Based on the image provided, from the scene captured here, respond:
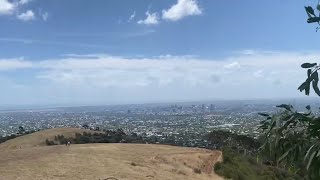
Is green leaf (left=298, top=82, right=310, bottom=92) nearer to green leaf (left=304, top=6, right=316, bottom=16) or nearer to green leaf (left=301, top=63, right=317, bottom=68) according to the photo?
green leaf (left=301, top=63, right=317, bottom=68)

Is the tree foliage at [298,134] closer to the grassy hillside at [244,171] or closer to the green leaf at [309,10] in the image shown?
the green leaf at [309,10]

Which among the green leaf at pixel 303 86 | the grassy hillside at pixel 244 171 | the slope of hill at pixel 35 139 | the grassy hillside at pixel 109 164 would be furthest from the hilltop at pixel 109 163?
the green leaf at pixel 303 86

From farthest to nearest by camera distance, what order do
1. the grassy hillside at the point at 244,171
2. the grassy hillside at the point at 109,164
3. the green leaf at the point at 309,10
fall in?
1. the grassy hillside at the point at 244,171
2. the grassy hillside at the point at 109,164
3. the green leaf at the point at 309,10

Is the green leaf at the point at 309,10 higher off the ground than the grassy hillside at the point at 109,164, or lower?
higher

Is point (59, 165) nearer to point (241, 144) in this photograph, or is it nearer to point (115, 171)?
point (115, 171)

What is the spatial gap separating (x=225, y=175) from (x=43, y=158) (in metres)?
11.7

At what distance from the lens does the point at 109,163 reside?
2492 cm

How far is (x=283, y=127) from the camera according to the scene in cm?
484

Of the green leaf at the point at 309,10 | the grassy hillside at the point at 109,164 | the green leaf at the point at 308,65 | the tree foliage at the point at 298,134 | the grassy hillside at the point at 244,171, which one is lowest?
the grassy hillside at the point at 244,171

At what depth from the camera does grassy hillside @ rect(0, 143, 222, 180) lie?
2048cm

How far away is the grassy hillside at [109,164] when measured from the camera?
20.5 m

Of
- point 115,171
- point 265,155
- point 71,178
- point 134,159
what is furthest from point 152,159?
point 265,155

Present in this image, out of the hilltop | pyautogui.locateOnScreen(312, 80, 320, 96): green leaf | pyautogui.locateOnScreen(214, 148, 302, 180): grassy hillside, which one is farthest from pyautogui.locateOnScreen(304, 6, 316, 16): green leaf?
pyautogui.locateOnScreen(214, 148, 302, 180): grassy hillside

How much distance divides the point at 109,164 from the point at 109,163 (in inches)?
Answer: 11.8
